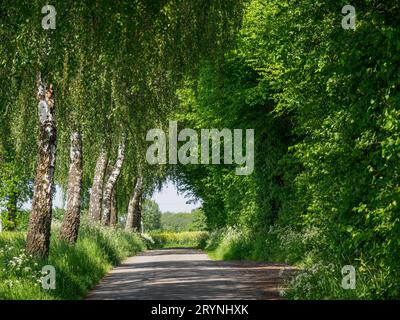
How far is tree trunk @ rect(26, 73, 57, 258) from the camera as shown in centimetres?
1473

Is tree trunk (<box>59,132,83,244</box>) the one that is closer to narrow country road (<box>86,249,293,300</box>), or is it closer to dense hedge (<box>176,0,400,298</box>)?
narrow country road (<box>86,249,293,300</box>)

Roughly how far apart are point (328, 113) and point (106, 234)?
13882mm

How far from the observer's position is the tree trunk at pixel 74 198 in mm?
19953

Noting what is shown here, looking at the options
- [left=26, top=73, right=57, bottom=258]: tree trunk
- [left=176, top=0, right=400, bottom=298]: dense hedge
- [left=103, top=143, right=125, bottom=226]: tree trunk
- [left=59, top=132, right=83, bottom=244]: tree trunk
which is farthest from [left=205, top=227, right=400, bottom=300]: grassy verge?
[left=103, top=143, right=125, bottom=226]: tree trunk

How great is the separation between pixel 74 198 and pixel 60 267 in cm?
689

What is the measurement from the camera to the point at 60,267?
45.9 ft

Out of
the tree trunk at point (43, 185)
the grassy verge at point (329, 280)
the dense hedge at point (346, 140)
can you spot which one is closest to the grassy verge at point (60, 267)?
the tree trunk at point (43, 185)

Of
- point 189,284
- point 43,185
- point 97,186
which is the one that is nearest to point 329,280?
point 189,284

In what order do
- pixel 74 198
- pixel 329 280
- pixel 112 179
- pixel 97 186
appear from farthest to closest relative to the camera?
pixel 112 179, pixel 97 186, pixel 74 198, pixel 329 280

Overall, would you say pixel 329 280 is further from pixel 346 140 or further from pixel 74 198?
pixel 74 198

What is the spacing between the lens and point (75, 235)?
20.0m

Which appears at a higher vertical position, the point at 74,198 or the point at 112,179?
the point at 112,179

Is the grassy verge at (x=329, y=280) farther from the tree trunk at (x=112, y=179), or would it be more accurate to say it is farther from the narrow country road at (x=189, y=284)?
the tree trunk at (x=112, y=179)

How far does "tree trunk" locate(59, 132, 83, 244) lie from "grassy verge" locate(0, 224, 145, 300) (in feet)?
1.38
